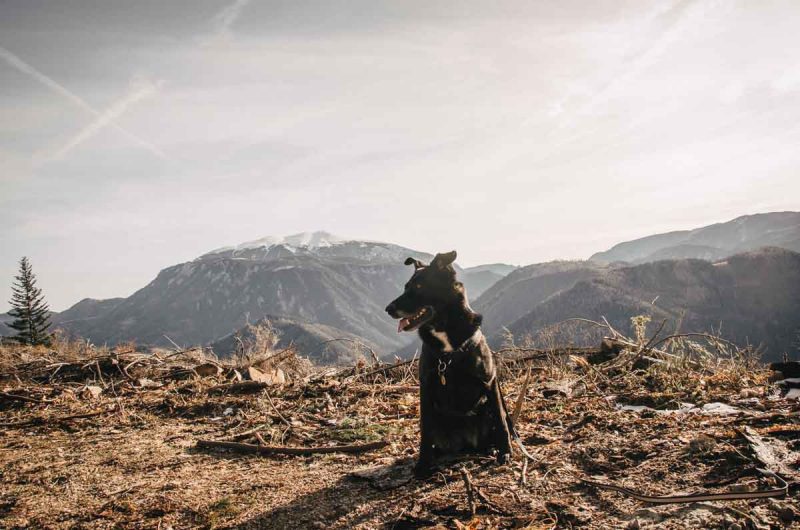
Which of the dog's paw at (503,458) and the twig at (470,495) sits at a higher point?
the twig at (470,495)

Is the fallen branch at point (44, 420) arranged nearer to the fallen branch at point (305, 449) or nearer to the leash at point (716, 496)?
the fallen branch at point (305, 449)

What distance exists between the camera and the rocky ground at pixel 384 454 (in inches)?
103

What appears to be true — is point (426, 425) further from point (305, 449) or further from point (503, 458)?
point (305, 449)

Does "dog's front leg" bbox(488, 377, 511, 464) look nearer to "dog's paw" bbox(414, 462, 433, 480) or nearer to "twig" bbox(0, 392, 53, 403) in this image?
"dog's paw" bbox(414, 462, 433, 480)

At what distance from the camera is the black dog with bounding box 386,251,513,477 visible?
326 cm

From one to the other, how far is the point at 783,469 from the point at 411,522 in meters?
2.31

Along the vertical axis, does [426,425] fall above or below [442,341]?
below

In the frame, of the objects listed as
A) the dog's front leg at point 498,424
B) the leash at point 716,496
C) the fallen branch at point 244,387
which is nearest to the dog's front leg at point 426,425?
the dog's front leg at point 498,424

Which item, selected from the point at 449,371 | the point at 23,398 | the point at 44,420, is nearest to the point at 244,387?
the point at 44,420

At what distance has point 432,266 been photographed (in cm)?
331

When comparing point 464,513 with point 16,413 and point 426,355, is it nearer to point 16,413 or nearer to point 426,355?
point 426,355

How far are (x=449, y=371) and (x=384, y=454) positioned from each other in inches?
51.0

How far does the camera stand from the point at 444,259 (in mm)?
3279

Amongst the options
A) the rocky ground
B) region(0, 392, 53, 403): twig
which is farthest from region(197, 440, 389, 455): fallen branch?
region(0, 392, 53, 403): twig
